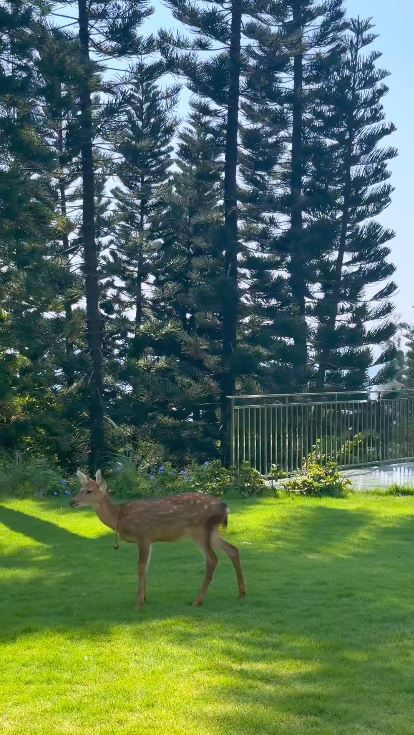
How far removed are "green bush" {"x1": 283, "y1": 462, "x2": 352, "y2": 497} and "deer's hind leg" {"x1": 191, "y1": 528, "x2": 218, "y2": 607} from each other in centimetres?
681

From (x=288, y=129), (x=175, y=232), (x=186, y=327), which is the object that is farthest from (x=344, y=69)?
(x=186, y=327)

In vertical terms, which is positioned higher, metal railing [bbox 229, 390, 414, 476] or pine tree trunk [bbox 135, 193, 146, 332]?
pine tree trunk [bbox 135, 193, 146, 332]

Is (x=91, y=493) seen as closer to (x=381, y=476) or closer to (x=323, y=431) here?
(x=323, y=431)

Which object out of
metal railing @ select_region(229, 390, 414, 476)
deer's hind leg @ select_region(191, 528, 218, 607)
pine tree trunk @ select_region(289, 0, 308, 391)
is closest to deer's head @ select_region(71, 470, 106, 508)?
deer's hind leg @ select_region(191, 528, 218, 607)

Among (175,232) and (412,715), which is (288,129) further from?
(412,715)

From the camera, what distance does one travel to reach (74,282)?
26438 millimetres

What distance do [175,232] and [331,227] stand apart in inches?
198

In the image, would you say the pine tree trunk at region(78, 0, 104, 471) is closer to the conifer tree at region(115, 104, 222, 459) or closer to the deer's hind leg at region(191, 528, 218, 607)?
the conifer tree at region(115, 104, 222, 459)

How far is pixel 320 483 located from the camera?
1416cm

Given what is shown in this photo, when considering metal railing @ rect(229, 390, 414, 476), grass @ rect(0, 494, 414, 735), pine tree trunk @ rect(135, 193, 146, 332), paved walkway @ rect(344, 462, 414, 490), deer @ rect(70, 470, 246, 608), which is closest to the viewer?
grass @ rect(0, 494, 414, 735)

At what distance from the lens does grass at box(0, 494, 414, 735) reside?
489 centimetres

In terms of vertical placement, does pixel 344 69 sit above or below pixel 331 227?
above

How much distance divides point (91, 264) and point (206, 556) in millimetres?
16563

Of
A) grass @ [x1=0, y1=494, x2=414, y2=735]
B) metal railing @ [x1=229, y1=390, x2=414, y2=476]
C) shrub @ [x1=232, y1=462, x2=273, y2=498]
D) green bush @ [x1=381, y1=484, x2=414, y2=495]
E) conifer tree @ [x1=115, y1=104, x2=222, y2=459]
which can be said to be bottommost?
grass @ [x1=0, y1=494, x2=414, y2=735]
